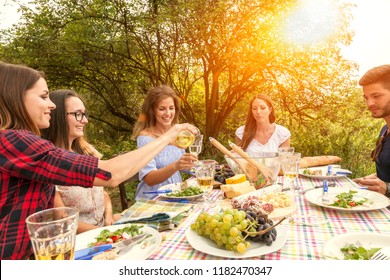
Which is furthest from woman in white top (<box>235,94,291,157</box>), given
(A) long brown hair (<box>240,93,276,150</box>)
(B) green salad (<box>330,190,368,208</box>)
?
(B) green salad (<box>330,190,368,208</box>)

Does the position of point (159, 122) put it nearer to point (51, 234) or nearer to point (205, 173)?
point (205, 173)

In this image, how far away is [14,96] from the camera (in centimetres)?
145

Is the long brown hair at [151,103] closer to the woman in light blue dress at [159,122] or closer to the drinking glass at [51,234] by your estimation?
the woman in light blue dress at [159,122]

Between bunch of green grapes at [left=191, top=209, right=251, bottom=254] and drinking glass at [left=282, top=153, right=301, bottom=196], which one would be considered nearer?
bunch of green grapes at [left=191, top=209, right=251, bottom=254]

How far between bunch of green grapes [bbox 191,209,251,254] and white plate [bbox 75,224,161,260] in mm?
224

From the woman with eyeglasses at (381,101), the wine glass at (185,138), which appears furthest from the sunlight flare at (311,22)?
the wine glass at (185,138)

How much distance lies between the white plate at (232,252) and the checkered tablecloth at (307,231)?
3 cm

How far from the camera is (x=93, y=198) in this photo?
229 centimetres

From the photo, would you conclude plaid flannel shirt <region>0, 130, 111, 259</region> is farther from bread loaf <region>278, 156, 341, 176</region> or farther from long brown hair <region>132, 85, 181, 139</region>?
bread loaf <region>278, 156, 341, 176</region>

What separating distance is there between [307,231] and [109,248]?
88 cm

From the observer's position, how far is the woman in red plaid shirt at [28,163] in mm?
1294

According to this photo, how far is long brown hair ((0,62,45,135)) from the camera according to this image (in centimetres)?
144

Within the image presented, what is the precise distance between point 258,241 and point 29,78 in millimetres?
1293

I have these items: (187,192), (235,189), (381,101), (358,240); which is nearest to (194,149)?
(187,192)
